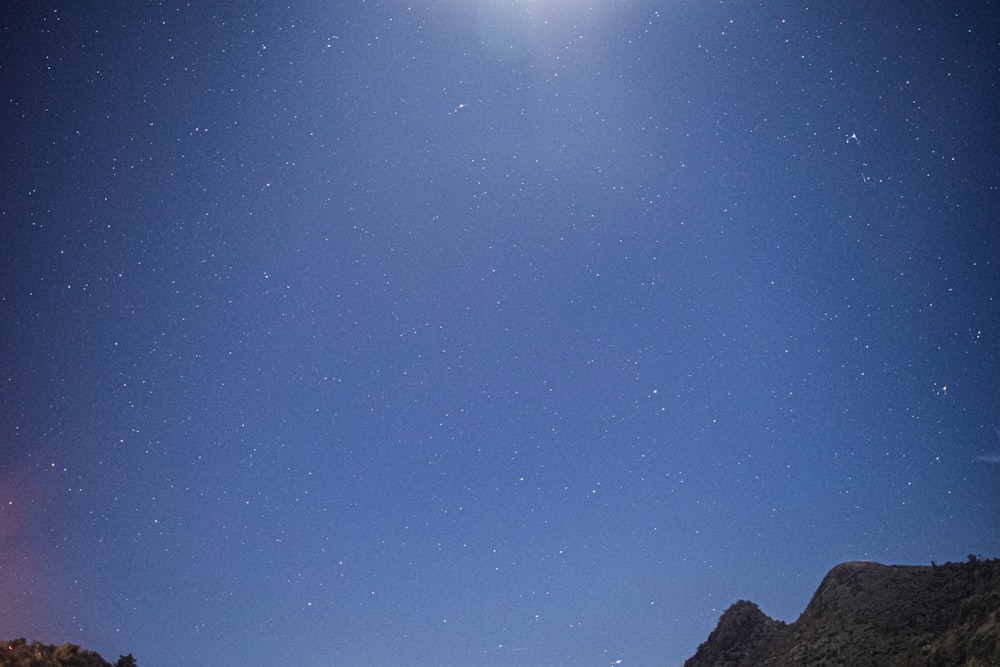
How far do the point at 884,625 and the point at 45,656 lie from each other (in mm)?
41763

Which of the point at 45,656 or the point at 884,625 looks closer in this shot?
the point at 45,656

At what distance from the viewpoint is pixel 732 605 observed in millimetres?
50344

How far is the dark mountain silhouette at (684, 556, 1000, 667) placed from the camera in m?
23.5

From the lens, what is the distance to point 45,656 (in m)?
20.3

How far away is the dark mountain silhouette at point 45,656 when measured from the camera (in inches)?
742

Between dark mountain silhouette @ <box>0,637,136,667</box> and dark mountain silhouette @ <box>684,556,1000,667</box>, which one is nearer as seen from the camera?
dark mountain silhouette @ <box>0,637,136,667</box>

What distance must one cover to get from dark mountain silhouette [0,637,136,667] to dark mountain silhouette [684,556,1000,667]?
34647 millimetres

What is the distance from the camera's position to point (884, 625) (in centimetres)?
3167

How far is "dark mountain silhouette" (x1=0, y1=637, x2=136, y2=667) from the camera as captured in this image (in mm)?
18859

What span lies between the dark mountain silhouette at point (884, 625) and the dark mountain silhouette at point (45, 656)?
34647 mm

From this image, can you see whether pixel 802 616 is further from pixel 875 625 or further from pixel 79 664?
pixel 79 664

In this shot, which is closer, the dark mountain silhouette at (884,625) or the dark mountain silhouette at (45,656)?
the dark mountain silhouette at (45,656)

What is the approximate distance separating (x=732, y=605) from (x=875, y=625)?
1989 cm

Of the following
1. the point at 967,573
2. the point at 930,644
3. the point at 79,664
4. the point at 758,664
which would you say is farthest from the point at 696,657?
the point at 79,664
